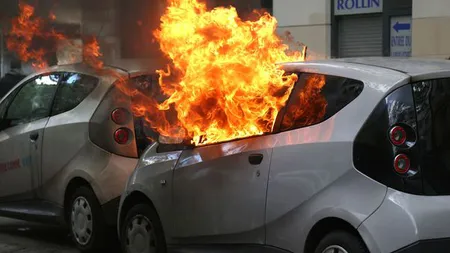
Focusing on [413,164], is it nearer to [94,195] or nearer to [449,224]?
[449,224]

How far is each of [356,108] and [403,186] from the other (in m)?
0.55

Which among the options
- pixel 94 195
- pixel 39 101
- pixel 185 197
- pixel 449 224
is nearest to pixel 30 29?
pixel 39 101

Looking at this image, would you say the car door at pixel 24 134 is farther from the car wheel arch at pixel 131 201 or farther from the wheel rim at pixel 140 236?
the wheel rim at pixel 140 236

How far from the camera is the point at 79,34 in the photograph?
5.84 meters

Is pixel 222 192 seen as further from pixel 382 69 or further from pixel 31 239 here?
pixel 31 239

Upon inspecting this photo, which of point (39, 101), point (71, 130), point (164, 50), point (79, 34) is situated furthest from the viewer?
point (39, 101)

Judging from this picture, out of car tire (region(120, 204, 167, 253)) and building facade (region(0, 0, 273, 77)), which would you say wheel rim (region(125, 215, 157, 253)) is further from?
building facade (region(0, 0, 273, 77))

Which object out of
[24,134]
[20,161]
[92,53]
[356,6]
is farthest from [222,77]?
[356,6]

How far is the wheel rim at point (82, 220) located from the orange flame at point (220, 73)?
151 cm

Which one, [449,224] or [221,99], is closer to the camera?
[449,224]

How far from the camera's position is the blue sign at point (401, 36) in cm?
984

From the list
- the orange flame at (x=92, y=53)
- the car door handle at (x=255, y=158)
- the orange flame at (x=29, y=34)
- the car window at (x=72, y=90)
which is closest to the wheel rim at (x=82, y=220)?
the car window at (x=72, y=90)

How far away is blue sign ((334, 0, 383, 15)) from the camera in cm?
1016

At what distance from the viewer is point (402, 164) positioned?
348cm
